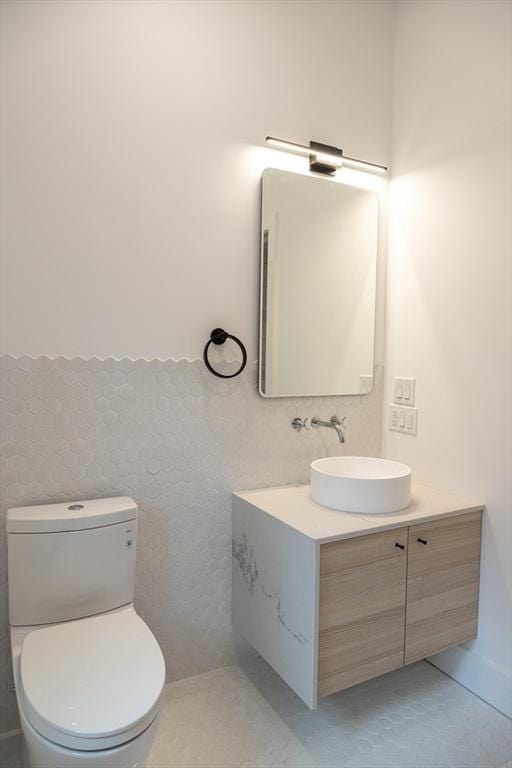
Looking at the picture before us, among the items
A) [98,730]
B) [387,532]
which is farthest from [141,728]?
[387,532]

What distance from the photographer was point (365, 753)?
1.67 metres

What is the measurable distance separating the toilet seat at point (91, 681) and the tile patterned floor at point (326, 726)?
0.50m

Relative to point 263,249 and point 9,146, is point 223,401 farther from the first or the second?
point 9,146

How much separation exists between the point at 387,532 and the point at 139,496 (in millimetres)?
872

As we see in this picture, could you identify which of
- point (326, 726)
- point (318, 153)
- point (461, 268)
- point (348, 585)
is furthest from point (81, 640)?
point (318, 153)

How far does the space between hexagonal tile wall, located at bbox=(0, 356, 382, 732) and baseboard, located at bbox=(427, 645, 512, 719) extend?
2.87 feet

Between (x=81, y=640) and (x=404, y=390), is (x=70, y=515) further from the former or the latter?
(x=404, y=390)

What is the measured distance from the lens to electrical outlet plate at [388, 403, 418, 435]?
2225 millimetres

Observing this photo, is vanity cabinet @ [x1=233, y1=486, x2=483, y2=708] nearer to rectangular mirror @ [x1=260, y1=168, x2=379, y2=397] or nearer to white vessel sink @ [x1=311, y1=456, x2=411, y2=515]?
white vessel sink @ [x1=311, y1=456, x2=411, y2=515]

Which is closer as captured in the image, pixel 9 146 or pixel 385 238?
pixel 9 146

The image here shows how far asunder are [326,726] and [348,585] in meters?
0.57

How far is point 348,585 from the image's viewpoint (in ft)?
5.36

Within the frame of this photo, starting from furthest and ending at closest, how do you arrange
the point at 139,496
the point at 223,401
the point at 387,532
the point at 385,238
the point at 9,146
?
the point at 385,238 < the point at 223,401 < the point at 139,496 < the point at 387,532 < the point at 9,146

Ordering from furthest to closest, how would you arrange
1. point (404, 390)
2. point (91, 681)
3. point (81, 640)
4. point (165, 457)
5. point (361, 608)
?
point (404, 390)
point (165, 457)
point (361, 608)
point (81, 640)
point (91, 681)
